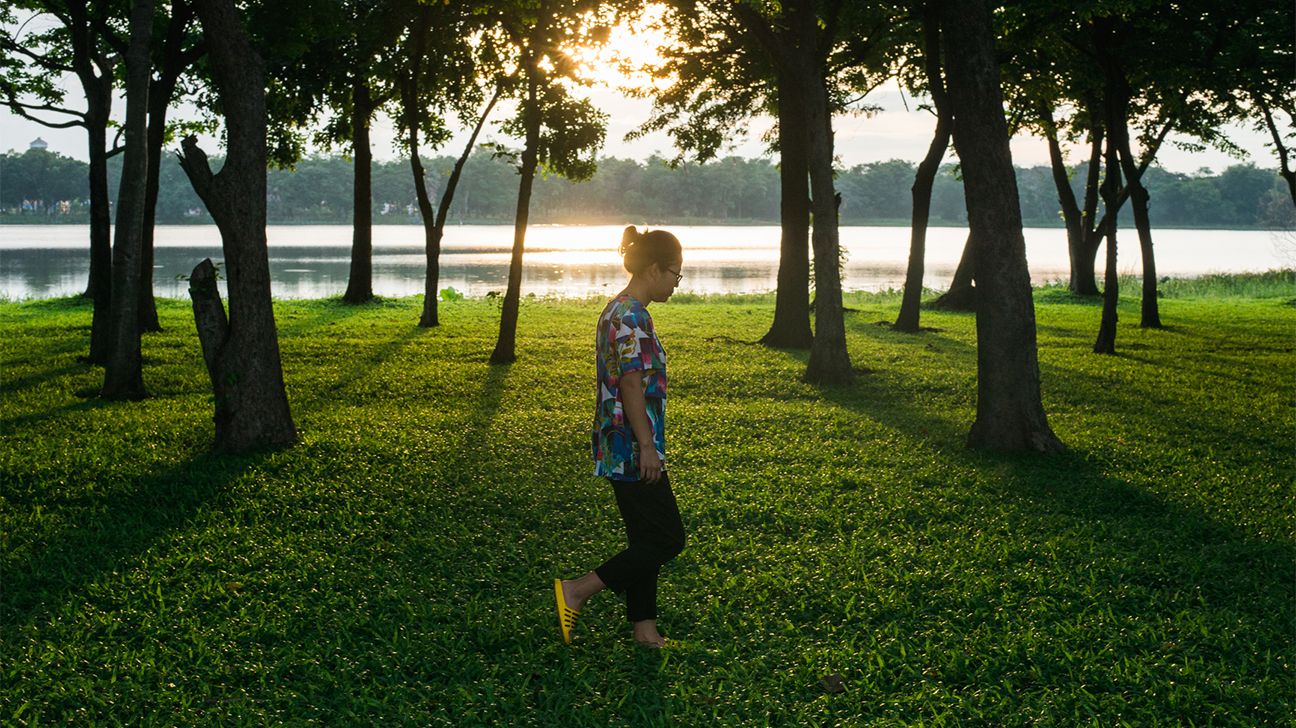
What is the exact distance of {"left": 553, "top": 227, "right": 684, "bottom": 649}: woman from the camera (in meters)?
4.43

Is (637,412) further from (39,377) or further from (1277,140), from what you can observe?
(1277,140)

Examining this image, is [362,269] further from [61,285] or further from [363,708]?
[363,708]

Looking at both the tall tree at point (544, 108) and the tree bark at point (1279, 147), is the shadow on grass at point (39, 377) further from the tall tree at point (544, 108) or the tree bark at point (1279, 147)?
the tree bark at point (1279, 147)

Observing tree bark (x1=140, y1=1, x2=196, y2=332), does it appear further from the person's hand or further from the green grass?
the person's hand

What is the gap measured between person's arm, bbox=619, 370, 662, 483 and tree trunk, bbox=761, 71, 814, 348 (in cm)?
1295

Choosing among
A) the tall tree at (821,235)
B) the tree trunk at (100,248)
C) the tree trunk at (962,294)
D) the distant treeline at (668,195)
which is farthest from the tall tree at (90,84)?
the distant treeline at (668,195)

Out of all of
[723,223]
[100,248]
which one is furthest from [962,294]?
[723,223]

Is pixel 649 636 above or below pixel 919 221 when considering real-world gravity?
below

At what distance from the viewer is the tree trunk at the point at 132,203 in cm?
1102

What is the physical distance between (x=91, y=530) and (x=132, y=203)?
5.70 meters

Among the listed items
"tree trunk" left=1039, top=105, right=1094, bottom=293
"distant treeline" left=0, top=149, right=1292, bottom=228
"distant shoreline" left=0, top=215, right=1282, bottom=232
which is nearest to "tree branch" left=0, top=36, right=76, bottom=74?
"tree trunk" left=1039, top=105, right=1094, bottom=293

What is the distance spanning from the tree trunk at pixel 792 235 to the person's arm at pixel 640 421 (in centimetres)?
1295

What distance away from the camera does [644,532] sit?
4.64 meters

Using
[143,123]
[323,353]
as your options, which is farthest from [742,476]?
[323,353]
